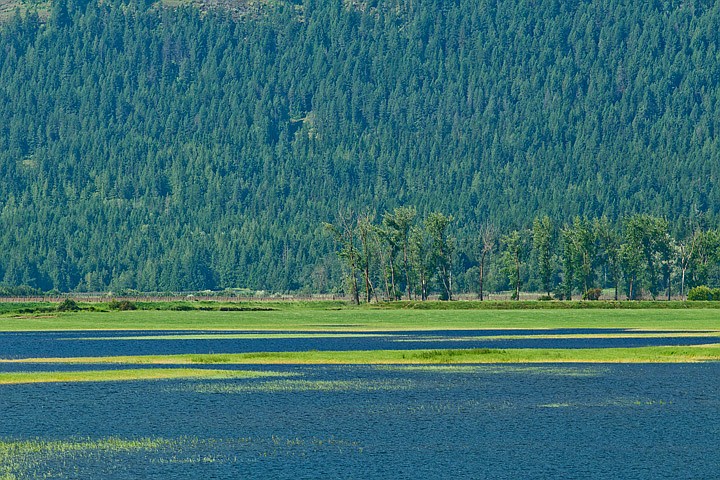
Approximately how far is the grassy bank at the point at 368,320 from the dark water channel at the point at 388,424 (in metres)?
69.5

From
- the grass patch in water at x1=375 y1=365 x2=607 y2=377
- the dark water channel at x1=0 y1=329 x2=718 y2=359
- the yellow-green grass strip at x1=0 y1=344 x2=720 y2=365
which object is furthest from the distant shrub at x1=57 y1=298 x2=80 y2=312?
the grass patch in water at x1=375 y1=365 x2=607 y2=377

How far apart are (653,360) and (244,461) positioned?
4788cm

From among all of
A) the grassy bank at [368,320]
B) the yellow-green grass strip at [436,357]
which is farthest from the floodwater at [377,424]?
the grassy bank at [368,320]

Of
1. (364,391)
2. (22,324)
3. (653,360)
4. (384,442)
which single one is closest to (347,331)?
(22,324)

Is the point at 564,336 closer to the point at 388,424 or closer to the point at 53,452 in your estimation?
the point at 388,424

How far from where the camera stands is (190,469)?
172 ft

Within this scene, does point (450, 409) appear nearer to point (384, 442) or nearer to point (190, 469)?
point (384, 442)

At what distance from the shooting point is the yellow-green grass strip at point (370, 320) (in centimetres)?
15712

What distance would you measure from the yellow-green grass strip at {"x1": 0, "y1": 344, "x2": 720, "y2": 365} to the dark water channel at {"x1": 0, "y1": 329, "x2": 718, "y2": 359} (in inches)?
323

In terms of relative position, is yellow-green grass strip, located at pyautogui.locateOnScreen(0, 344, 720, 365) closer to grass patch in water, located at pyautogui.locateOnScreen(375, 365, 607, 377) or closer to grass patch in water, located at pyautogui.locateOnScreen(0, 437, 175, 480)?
grass patch in water, located at pyautogui.locateOnScreen(375, 365, 607, 377)

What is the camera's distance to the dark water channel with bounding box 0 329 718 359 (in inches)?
4454

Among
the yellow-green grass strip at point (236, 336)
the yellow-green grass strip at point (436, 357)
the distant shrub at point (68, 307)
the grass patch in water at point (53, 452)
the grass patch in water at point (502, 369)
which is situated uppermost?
the grass patch in water at point (53, 452)

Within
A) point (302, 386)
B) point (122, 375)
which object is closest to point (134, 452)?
point (302, 386)

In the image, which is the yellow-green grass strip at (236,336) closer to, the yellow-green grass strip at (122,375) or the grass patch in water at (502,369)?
the grass patch in water at (502,369)
